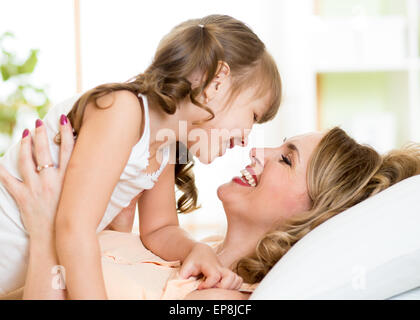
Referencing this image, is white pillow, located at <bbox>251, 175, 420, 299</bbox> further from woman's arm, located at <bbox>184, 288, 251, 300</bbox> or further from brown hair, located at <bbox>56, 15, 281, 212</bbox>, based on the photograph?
brown hair, located at <bbox>56, 15, 281, 212</bbox>

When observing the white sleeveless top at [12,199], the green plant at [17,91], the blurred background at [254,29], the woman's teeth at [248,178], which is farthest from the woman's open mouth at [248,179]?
the green plant at [17,91]

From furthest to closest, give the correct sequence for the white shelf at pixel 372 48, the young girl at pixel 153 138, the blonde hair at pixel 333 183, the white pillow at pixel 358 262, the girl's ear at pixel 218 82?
the white shelf at pixel 372 48 → the girl's ear at pixel 218 82 → the blonde hair at pixel 333 183 → the young girl at pixel 153 138 → the white pillow at pixel 358 262

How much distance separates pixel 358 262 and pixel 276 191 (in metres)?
0.42

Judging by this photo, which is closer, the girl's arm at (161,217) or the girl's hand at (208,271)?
the girl's hand at (208,271)

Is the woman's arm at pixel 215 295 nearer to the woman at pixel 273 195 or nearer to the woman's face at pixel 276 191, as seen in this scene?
the woman at pixel 273 195

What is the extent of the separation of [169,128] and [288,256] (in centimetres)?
54

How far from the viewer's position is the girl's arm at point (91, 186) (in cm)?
96

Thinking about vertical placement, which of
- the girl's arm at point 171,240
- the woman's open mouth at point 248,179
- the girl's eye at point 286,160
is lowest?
the girl's arm at point 171,240

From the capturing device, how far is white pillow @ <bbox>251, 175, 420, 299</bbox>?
0.90m

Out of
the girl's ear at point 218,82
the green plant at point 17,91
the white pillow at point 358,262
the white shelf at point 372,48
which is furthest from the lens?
the white shelf at point 372,48

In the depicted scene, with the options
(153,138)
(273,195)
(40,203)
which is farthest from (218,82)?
(40,203)

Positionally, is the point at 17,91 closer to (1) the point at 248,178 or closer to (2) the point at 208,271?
(1) the point at 248,178
